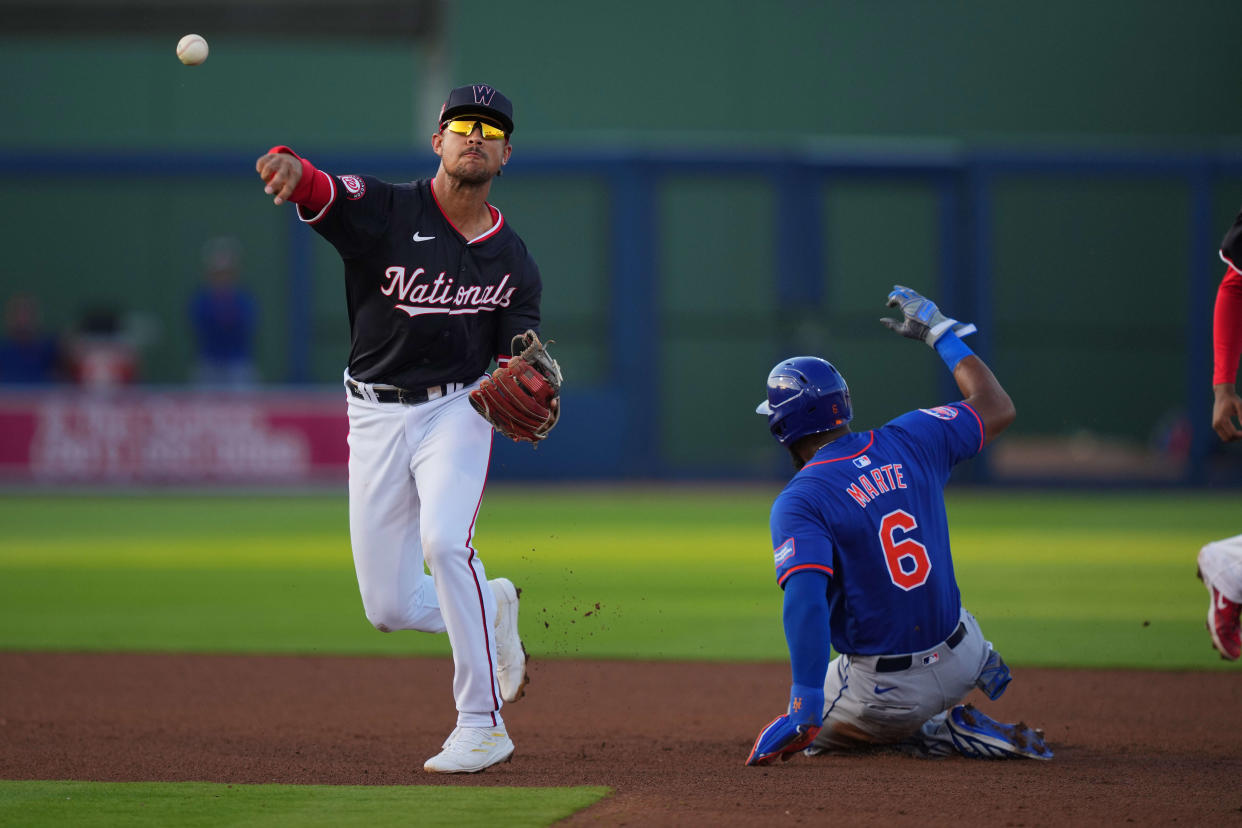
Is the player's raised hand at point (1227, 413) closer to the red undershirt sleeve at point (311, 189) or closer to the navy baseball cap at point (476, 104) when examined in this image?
the navy baseball cap at point (476, 104)

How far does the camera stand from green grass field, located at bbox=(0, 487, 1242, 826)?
408 cm

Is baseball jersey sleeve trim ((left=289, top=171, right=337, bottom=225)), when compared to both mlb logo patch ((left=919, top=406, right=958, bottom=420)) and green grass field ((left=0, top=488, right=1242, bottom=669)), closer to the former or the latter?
mlb logo patch ((left=919, top=406, right=958, bottom=420))

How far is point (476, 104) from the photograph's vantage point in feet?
15.0

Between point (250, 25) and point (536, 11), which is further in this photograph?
point (536, 11)

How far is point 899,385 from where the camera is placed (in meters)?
17.4

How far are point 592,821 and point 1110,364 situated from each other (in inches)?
598

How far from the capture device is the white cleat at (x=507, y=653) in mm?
4922

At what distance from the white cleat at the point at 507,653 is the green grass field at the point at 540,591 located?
32.1 inches

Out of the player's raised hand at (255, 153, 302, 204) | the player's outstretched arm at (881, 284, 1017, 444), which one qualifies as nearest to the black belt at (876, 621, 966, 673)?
the player's outstretched arm at (881, 284, 1017, 444)

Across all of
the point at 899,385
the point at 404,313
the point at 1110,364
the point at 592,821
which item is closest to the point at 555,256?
the point at 899,385

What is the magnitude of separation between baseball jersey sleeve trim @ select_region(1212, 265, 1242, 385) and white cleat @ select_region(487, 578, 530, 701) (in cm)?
249

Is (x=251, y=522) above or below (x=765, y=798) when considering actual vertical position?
below

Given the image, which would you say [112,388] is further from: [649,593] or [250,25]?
[649,593]

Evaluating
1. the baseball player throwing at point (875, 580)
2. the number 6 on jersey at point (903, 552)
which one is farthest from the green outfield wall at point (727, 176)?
the number 6 on jersey at point (903, 552)
